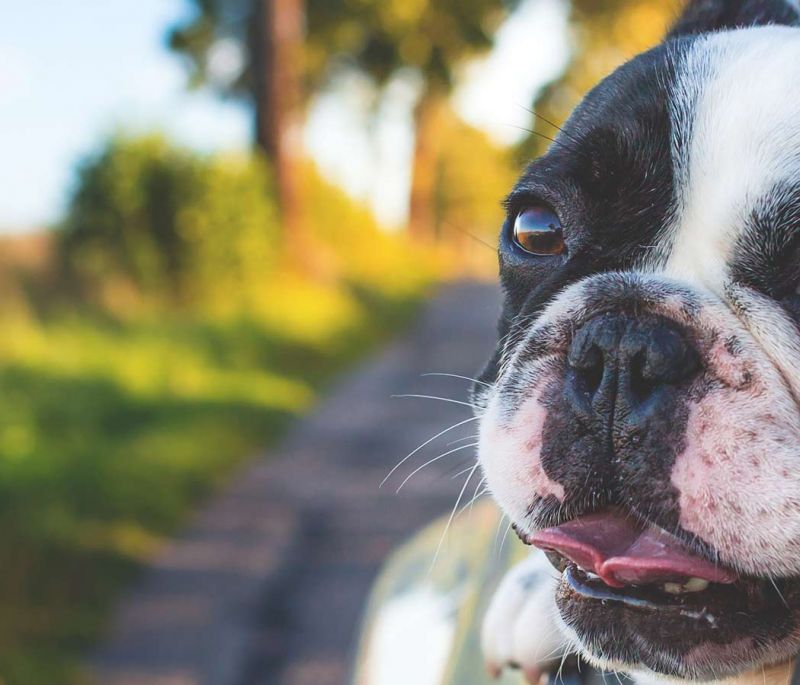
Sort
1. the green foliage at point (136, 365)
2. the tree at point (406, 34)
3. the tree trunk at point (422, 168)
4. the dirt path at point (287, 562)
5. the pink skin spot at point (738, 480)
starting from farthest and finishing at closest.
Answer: the tree trunk at point (422, 168) → the tree at point (406, 34) → the green foliage at point (136, 365) → the dirt path at point (287, 562) → the pink skin spot at point (738, 480)

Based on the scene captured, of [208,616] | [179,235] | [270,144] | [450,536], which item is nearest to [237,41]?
[270,144]

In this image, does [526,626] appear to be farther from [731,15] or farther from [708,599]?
[731,15]

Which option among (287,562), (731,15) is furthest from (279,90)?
(731,15)

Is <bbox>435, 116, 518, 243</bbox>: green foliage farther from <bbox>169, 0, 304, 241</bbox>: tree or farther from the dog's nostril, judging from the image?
the dog's nostril

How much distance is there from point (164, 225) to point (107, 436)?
537 centimetres

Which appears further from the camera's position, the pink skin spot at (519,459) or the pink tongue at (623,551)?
the pink skin spot at (519,459)

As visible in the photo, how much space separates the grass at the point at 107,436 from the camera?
421cm

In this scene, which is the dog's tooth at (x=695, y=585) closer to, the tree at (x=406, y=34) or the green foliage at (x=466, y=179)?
the tree at (x=406, y=34)

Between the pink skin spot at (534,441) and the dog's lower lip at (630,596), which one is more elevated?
the pink skin spot at (534,441)

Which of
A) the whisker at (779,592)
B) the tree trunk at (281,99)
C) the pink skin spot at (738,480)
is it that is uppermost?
the tree trunk at (281,99)

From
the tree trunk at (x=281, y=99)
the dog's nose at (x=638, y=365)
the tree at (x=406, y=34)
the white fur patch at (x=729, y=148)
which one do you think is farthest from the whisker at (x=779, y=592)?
the tree at (x=406, y=34)

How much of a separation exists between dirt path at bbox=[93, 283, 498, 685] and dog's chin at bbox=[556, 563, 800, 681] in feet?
3.01

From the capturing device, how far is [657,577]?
142 cm

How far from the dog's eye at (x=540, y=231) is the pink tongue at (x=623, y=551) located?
1.93ft
